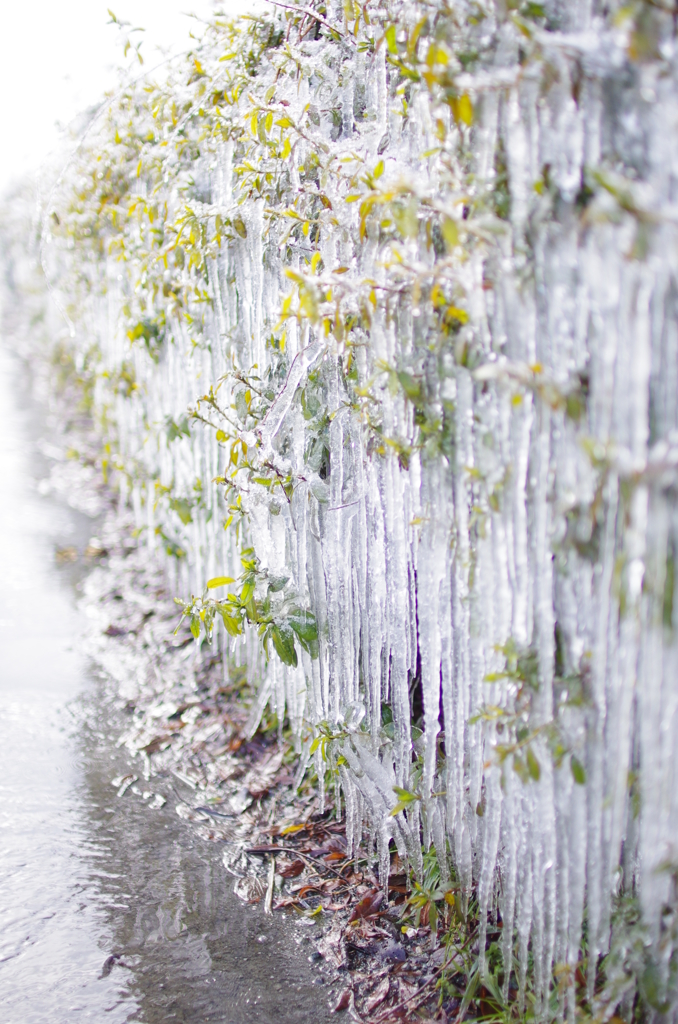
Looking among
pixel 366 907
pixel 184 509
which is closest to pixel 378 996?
pixel 366 907

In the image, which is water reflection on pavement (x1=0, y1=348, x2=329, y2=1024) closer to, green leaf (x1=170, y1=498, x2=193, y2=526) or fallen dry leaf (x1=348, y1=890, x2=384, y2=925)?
fallen dry leaf (x1=348, y1=890, x2=384, y2=925)

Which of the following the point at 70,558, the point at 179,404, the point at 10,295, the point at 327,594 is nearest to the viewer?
the point at 327,594

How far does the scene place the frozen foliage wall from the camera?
46.8 inches

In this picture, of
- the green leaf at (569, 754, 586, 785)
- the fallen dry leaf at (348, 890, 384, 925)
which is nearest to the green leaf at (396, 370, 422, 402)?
the green leaf at (569, 754, 586, 785)

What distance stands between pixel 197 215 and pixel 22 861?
229 centimetres

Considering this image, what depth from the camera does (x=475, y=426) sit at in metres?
1.57

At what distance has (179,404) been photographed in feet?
11.6

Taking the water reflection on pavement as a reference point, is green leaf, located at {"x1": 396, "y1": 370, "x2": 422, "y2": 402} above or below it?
above

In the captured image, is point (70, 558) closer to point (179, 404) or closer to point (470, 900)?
point (179, 404)

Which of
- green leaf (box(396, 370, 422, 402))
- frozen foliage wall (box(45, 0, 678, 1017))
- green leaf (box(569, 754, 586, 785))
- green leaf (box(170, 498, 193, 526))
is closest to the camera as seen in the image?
frozen foliage wall (box(45, 0, 678, 1017))

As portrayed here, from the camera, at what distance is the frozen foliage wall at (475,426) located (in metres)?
1.19

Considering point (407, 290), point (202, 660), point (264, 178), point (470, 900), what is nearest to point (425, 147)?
point (407, 290)

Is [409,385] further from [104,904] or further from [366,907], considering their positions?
[104,904]

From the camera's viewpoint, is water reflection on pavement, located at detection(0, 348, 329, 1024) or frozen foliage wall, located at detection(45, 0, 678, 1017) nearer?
frozen foliage wall, located at detection(45, 0, 678, 1017)
